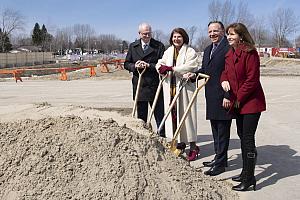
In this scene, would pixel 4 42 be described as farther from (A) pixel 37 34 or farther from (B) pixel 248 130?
(B) pixel 248 130

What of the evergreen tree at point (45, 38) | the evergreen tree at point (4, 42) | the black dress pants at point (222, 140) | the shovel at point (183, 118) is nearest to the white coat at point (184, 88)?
the shovel at point (183, 118)

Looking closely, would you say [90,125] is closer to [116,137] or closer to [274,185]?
[116,137]

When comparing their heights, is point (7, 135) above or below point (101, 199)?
above

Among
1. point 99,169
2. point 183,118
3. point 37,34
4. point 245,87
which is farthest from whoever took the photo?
point 37,34

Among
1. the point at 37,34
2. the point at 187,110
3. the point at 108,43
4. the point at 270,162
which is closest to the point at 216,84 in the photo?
the point at 187,110

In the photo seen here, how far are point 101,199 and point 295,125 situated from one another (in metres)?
6.54

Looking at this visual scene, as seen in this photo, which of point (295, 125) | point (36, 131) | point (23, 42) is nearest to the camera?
point (36, 131)

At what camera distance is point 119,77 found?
26656 mm

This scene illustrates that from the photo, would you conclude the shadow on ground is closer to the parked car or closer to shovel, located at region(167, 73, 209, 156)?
shovel, located at region(167, 73, 209, 156)

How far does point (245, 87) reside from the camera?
4.83 metres

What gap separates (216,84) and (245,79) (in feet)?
2.46

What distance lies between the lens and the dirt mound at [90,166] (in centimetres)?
410

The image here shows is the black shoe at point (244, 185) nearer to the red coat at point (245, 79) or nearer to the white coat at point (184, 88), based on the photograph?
the red coat at point (245, 79)

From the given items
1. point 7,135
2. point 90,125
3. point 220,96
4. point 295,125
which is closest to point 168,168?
point 90,125
